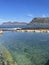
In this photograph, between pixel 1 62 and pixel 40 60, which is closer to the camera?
pixel 1 62

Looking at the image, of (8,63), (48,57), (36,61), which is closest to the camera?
(8,63)

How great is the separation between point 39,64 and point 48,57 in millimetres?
4174

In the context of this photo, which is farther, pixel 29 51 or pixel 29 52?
pixel 29 51

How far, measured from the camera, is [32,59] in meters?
26.9

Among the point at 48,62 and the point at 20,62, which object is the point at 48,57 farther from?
the point at 20,62

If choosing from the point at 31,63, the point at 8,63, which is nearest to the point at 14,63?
the point at 8,63

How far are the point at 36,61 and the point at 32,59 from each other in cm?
142

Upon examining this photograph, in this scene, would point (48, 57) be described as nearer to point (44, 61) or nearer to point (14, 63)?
point (44, 61)

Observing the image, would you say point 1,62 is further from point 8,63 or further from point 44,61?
point 44,61

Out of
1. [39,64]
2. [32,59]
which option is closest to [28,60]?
[32,59]

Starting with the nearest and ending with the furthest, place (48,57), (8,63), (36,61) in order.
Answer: (8,63), (36,61), (48,57)

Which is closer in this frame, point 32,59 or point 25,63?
point 25,63

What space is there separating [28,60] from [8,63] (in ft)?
11.8

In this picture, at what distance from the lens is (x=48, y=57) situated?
27750 millimetres
